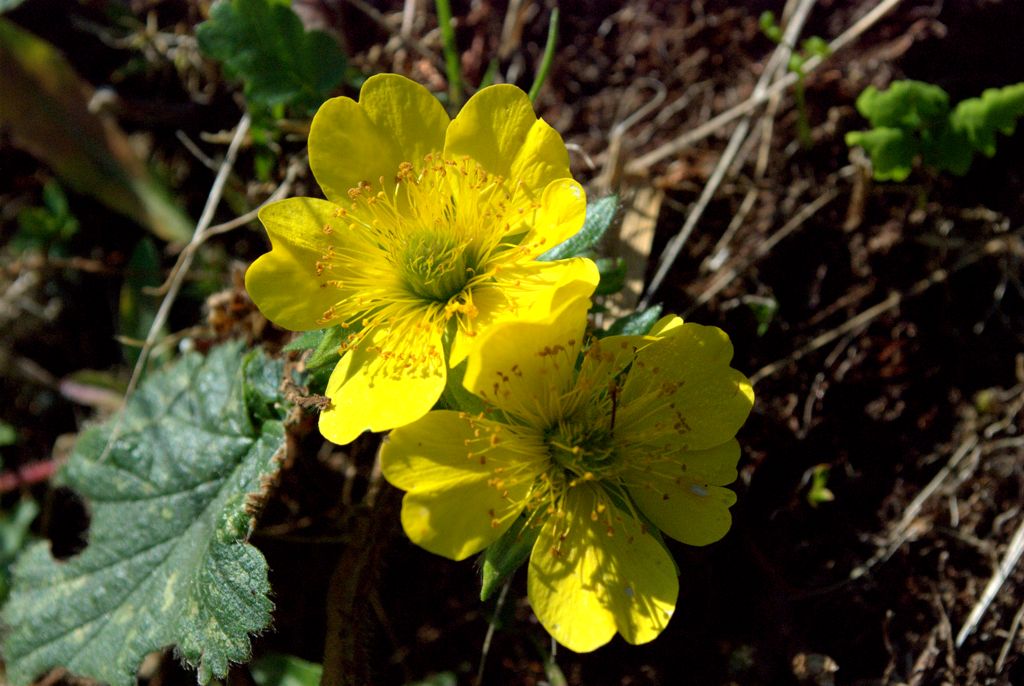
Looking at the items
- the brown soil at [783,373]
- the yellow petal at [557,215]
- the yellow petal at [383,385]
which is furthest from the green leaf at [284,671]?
the yellow petal at [557,215]

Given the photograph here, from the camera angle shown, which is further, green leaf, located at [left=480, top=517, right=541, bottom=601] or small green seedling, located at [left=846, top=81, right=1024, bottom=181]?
small green seedling, located at [left=846, top=81, right=1024, bottom=181]

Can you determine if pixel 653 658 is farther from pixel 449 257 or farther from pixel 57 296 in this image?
pixel 57 296

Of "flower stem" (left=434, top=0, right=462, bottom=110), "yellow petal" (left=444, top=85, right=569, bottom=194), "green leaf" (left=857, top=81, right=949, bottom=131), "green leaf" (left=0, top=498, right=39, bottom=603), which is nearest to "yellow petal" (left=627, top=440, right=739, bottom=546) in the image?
"yellow petal" (left=444, top=85, right=569, bottom=194)

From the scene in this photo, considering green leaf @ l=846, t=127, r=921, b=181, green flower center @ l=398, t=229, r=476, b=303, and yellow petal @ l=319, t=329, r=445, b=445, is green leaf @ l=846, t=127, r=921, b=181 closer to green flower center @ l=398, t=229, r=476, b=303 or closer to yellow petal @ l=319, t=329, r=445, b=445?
green flower center @ l=398, t=229, r=476, b=303

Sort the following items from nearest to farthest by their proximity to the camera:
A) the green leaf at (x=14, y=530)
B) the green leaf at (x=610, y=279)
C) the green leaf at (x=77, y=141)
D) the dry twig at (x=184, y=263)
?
the green leaf at (x=610, y=279), the dry twig at (x=184, y=263), the green leaf at (x=14, y=530), the green leaf at (x=77, y=141)

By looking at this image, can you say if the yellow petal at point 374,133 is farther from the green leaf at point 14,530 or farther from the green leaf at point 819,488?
the green leaf at point 14,530

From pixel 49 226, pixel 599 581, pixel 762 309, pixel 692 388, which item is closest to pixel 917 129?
pixel 762 309

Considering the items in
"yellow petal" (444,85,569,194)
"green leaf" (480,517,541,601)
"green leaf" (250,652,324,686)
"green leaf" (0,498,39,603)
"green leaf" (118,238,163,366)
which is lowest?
"green leaf" (0,498,39,603)

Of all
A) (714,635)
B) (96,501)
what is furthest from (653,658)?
(96,501)
